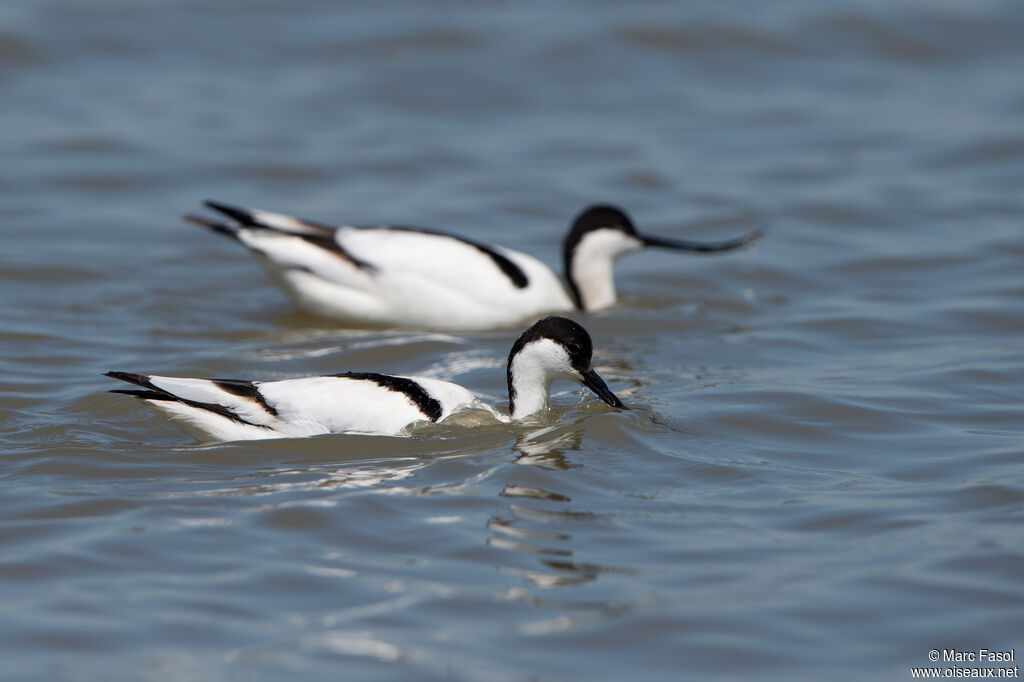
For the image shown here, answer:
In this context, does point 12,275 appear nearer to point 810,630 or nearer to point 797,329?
point 797,329

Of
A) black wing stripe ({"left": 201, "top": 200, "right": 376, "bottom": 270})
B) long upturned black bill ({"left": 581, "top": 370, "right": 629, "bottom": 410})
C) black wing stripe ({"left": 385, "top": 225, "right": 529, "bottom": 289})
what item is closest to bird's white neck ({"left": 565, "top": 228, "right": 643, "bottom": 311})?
black wing stripe ({"left": 385, "top": 225, "right": 529, "bottom": 289})

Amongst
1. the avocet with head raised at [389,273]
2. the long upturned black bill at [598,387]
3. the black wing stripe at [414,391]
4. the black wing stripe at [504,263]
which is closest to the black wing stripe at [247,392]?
the black wing stripe at [414,391]

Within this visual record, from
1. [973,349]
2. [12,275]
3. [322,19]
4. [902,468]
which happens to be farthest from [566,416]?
[322,19]

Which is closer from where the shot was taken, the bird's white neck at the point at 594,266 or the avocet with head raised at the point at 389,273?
the avocet with head raised at the point at 389,273

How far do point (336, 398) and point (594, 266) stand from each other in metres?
3.97

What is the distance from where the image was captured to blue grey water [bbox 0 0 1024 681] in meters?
4.70

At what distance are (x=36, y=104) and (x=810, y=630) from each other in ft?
36.7

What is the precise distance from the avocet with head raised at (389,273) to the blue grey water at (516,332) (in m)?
0.26

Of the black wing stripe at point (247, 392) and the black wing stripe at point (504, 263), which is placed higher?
the black wing stripe at point (504, 263)

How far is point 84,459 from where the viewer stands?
613cm

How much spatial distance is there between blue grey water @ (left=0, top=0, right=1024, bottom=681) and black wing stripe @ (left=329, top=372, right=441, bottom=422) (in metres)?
0.10

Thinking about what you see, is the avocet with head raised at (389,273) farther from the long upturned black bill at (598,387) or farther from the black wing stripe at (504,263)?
the long upturned black bill at (598,387)

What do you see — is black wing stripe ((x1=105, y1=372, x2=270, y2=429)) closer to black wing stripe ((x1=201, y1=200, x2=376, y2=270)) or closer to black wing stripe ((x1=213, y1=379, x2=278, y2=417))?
black wing stripe ((x1=213, y1=379, x2=278, y2=417))

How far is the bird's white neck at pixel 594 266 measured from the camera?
996 cm
